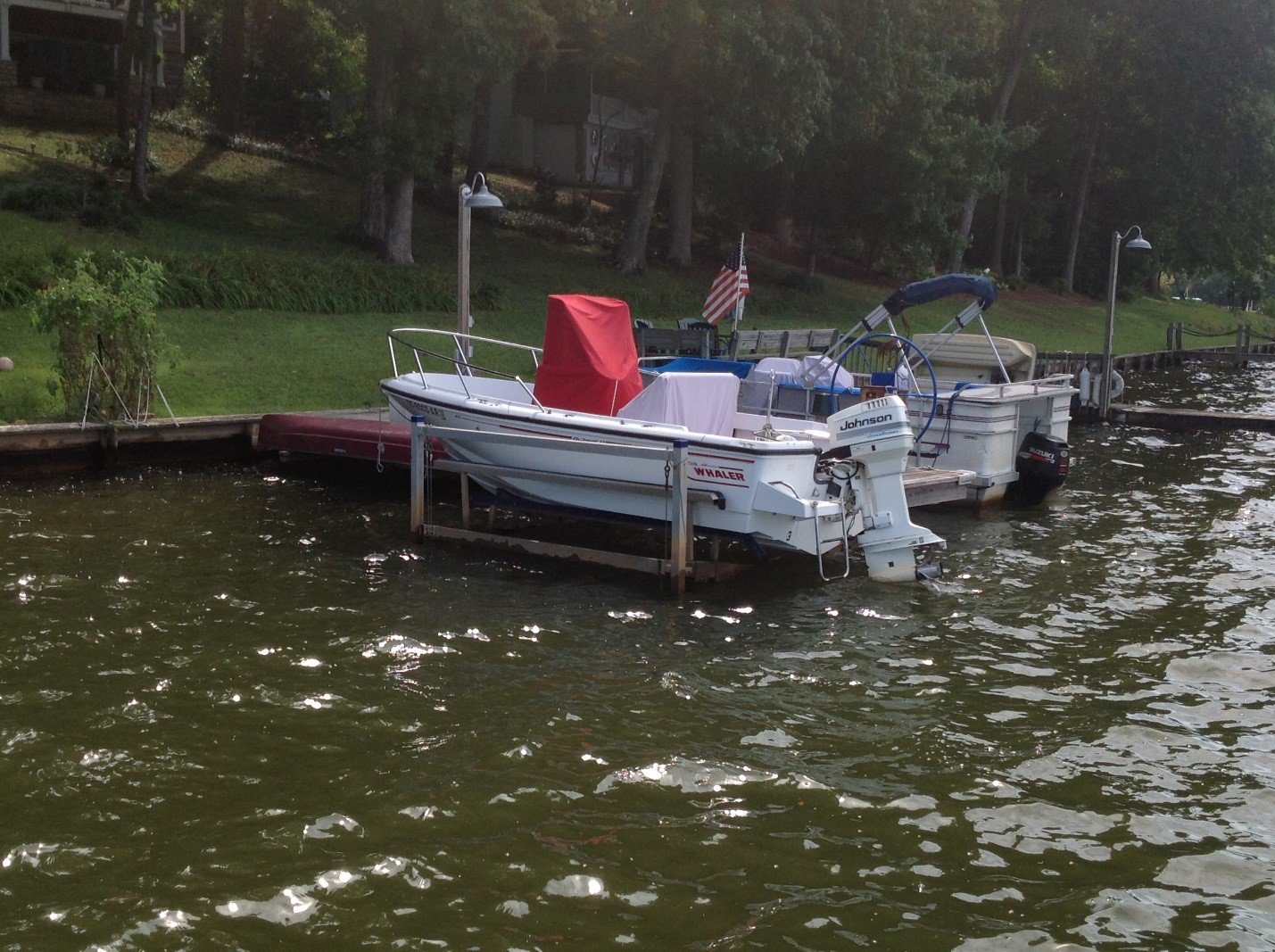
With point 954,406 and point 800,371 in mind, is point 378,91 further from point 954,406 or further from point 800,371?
point 954,406

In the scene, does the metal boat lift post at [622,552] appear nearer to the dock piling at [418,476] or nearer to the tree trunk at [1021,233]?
the dock piling at [418,476]

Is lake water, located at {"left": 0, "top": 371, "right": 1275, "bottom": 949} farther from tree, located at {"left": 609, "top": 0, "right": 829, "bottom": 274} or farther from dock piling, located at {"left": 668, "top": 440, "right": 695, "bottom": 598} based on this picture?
tree, located at {"left": 609, "top": 0, "right": 829, "bottom": 274}

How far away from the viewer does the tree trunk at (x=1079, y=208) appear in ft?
187

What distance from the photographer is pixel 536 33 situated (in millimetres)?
31562

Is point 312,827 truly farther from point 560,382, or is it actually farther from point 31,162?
point 31,162

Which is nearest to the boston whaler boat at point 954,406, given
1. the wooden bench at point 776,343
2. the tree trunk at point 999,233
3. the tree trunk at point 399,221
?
the wooden bench at point 776,343

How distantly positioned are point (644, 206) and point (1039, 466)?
2198 centimetres

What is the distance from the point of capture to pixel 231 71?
40.4m

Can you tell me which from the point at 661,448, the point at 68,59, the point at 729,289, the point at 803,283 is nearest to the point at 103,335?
the point at 661,448

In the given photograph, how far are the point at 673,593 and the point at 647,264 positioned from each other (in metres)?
28.4

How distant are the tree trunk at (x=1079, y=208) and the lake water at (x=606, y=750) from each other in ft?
158

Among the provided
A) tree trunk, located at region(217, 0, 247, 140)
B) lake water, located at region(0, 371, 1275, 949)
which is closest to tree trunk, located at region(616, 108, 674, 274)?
tree trunk, located at region(217, 0, 247, 140)

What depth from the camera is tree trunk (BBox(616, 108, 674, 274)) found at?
120 feet

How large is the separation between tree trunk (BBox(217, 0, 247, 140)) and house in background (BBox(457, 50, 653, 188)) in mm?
11655
